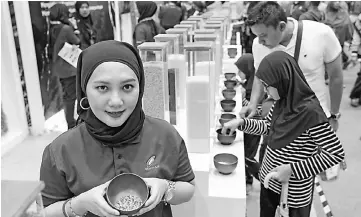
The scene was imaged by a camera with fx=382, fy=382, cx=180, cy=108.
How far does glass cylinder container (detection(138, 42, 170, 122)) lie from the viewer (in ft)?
5.52

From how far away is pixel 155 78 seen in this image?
5.53 feet

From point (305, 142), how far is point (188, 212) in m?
0.60

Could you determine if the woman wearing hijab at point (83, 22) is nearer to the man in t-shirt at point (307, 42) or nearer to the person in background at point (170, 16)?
the person in background at point (170, 16)

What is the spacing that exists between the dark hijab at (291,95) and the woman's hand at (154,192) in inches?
31.7

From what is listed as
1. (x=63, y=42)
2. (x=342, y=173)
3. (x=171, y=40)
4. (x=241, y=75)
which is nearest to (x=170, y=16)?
(x=63, y=42)

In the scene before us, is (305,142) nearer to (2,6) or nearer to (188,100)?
(188,100)

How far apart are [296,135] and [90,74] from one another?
3.34ft

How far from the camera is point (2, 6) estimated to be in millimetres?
3656

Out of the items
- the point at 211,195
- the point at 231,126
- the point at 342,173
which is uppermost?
the point at 231,126

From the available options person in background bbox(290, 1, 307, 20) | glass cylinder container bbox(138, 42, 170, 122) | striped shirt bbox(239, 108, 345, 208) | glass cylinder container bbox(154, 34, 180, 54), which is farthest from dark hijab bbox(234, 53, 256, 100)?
person in background bbox(290, 1, 307, 20)

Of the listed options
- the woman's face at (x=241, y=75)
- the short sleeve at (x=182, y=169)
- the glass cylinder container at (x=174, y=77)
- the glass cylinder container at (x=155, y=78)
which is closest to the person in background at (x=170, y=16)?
the woman's face at (x=241, y=75)

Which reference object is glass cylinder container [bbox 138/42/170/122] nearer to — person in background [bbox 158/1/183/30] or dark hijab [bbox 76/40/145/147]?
dark hijab [bbox 76/40/145/147]

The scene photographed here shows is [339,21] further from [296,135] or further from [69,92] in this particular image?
[296,135]

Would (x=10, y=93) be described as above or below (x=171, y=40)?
below
